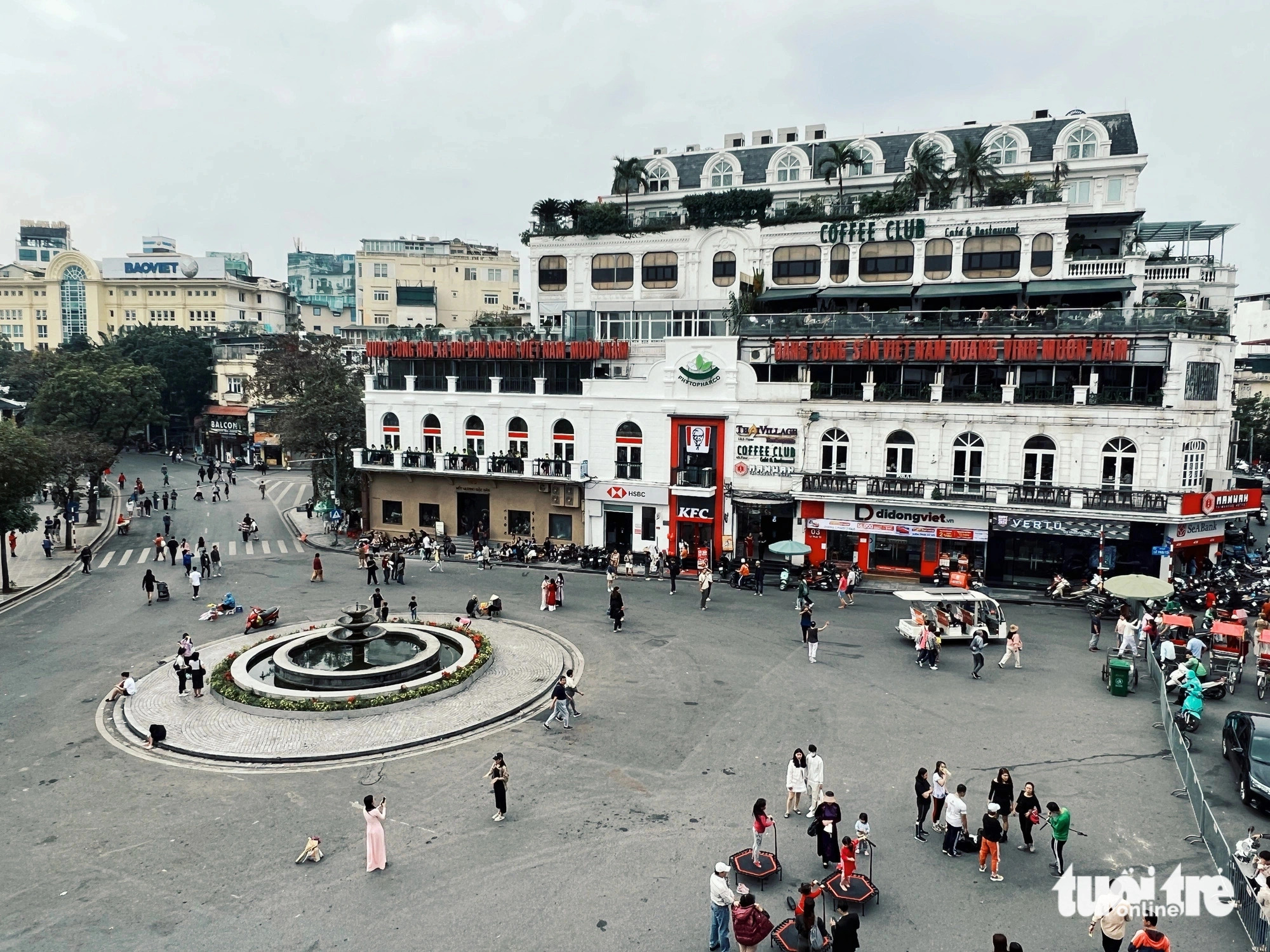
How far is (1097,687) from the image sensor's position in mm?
23594

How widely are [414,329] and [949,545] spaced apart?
30864mm

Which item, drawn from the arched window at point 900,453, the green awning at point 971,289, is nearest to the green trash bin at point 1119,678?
the arched window at point 900,453

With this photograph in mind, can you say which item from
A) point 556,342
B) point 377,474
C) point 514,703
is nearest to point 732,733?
point 514,703

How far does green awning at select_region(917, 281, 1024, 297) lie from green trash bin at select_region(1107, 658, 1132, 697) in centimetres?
2517

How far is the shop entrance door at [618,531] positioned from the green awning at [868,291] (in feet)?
56.9

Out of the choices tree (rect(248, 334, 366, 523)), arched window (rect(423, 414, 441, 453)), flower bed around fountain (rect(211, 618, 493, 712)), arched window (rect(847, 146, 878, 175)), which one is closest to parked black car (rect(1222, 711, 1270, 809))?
flower bed around fountain (rect(211, 618, 493, 712))

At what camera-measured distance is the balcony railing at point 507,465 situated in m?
43.7

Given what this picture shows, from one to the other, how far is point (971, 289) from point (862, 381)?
9.81m

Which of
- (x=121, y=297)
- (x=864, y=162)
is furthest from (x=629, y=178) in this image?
(x=121, y=297)

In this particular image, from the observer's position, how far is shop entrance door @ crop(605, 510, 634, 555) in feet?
140

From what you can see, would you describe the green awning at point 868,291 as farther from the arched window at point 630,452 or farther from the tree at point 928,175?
the arched window at point 630,452

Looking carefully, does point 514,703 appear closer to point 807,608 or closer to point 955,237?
point 807,608

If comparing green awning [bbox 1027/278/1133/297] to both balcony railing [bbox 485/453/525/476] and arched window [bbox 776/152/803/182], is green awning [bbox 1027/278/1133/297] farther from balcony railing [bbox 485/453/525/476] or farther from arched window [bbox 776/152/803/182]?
balcony railing [bbox 485/453/525/476]

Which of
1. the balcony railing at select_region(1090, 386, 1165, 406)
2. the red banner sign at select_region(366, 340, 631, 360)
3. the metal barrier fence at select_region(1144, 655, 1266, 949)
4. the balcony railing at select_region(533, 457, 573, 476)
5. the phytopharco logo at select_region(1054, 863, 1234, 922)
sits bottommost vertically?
the phytopharco logo at select_region(1054, 863, 1234, 922)
